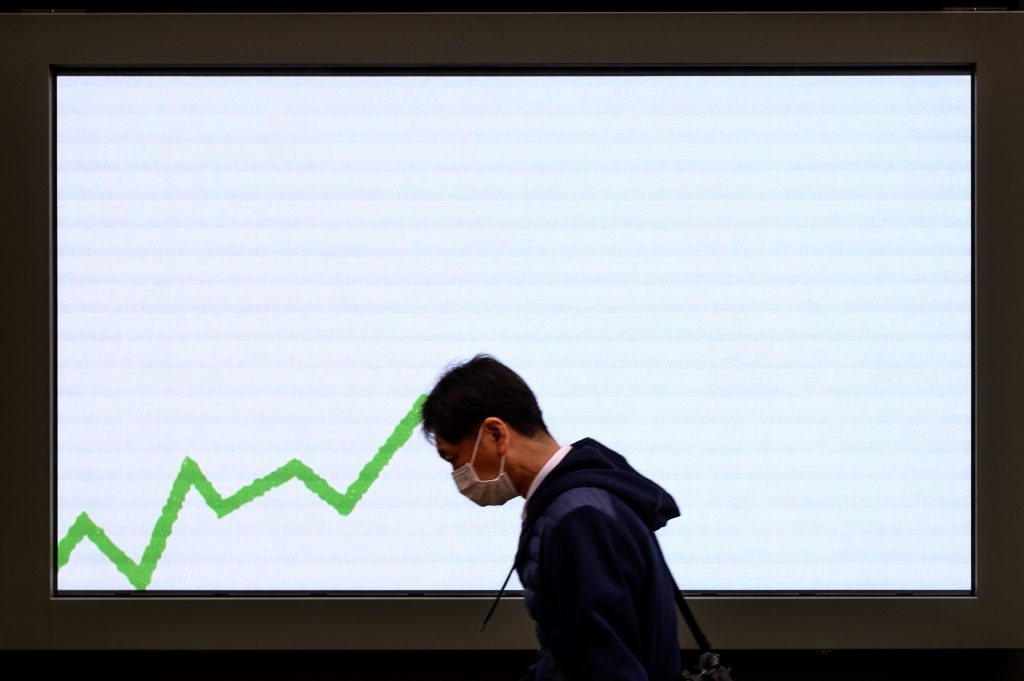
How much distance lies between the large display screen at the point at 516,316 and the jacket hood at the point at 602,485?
3.40ft

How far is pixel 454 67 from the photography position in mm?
2777

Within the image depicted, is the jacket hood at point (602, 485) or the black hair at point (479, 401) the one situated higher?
the black hair at point (479, 401)

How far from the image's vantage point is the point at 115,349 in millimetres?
2795

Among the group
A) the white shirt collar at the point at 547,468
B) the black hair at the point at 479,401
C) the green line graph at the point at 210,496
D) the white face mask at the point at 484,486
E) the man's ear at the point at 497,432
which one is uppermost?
the black hair at the point at 479,401

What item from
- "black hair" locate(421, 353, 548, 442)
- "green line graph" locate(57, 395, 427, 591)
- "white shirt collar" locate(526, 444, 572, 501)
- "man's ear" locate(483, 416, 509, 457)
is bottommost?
"green line graph" locate(57, 395, 427, 591)

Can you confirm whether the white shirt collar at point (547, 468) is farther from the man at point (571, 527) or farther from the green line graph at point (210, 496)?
the green line graph at point (210, 496)

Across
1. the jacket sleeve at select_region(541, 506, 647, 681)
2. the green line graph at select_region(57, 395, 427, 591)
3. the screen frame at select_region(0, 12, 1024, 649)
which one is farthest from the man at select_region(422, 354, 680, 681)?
the screen frame at select_region(0, 12, 1024, 649)

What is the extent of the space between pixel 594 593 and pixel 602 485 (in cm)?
20

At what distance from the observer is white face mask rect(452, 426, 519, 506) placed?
1.91 metres

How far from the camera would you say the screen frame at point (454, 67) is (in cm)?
273

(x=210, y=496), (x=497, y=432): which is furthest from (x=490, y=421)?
(x=210, y=496)

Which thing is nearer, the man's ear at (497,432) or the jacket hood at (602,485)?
the jacket hood at (602,485)

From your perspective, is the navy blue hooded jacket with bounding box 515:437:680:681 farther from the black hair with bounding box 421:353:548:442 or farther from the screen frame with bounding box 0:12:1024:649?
the screen frame with bounding box 0:12:1024:649

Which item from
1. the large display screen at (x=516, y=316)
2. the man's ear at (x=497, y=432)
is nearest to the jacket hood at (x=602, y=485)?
the man's ear at (x=497, y=432)
